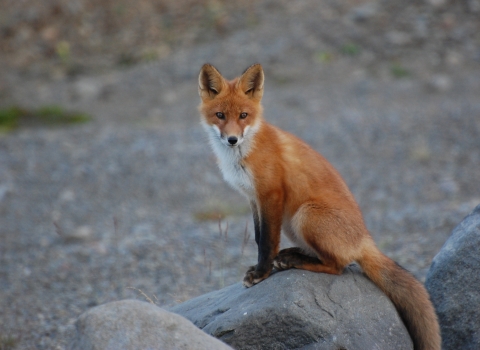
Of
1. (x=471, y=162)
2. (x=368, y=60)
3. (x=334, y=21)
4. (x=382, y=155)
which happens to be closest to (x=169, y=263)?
(x=382, y=155)

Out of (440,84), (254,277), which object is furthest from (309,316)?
(440,84)

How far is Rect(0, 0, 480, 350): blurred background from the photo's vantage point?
820cm

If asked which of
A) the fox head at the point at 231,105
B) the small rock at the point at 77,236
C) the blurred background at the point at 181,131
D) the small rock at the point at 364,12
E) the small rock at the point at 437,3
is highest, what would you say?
the small rock at the point at 437,3

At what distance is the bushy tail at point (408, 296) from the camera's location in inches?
185

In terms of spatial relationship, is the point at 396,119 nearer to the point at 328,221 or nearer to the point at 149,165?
the point at 149,165

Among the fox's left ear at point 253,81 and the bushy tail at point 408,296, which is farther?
the fox's left ear at point 253,81

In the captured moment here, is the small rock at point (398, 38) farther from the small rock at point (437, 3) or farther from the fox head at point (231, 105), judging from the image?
the fox head at point (231, 105)

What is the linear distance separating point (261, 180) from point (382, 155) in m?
7.84

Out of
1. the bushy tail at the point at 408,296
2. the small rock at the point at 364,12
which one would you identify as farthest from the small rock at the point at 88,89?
the bushy tail at the point at 408,296

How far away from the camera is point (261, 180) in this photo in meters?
4.93

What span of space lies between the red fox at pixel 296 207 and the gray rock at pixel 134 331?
3.97 ft

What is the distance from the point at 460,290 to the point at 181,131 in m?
9.20

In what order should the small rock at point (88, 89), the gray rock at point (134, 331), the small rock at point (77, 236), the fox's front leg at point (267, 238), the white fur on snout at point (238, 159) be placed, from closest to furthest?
the gray rock at point (134, 331) < the fox's front leg at point (267, 238) < the white fur on snout at point (238, 159) < the small rock at point (77, 236) < the small rock at point (88, 89)

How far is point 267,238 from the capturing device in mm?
4891
